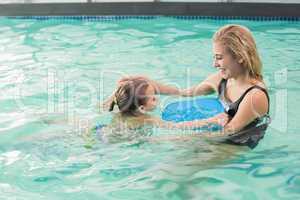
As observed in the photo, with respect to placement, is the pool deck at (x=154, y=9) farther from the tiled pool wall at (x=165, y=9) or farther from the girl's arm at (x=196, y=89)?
the girl's arm at (x=196, y=89)

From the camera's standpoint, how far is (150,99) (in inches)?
132

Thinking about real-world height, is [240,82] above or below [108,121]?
above

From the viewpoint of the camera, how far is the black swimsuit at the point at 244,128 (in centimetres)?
312

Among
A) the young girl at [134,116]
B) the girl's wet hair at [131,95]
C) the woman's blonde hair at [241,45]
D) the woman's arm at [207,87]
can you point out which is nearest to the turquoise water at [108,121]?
the young girl at [134,116]

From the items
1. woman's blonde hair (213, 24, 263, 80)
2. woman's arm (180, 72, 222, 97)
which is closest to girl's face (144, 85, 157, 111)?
woman's arm (180, 72, 222, 97)

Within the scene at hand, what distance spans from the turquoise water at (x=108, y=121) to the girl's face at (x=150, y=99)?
20 centimetres

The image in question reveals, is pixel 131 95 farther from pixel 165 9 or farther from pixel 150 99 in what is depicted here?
pixel 165 9

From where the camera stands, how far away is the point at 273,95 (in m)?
4.78

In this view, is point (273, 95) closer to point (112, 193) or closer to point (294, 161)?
point (294, 161)

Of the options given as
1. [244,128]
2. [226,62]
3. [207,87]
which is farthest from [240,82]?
[207,87]

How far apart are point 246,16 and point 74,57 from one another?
317 centimetres

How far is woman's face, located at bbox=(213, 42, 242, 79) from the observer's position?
2.95 meters

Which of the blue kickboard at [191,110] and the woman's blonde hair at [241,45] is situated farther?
the blue kickboard at [191,110]

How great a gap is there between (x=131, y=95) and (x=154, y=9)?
5.25 metres
